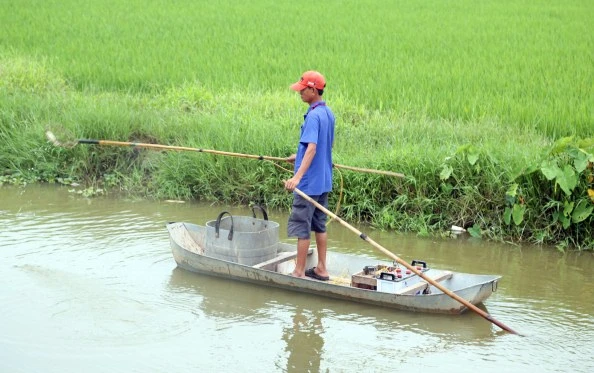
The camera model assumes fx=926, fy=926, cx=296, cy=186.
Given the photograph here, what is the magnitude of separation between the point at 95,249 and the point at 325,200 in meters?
2.11

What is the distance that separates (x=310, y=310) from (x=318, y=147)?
3.70 feet

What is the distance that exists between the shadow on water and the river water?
0.01 meters

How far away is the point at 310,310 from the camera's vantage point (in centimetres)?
632

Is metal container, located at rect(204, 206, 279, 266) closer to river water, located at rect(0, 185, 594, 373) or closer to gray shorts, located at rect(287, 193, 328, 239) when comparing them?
river water, located at rect(0, 185, 594, 373)

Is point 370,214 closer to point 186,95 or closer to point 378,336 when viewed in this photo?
point 378,336

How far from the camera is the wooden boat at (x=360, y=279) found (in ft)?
20.0

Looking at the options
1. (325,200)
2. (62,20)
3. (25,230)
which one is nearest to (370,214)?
(325,200)

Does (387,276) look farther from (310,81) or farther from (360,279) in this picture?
(310,81)

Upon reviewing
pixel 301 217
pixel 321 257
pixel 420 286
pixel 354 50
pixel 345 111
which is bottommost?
pixel 420 286

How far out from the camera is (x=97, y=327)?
5.90 meters

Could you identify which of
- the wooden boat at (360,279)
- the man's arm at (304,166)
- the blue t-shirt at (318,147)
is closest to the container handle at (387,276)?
the wooden boat at (360,279)

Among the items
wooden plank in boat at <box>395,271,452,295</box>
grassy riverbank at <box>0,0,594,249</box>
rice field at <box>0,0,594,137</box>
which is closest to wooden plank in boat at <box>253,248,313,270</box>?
wooden plank in boat at <box>395,271,452,295</box>

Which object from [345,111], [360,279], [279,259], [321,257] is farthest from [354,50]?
[360,279]

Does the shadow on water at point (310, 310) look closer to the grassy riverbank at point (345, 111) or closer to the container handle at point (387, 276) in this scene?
the container handle at point (387, 276)
